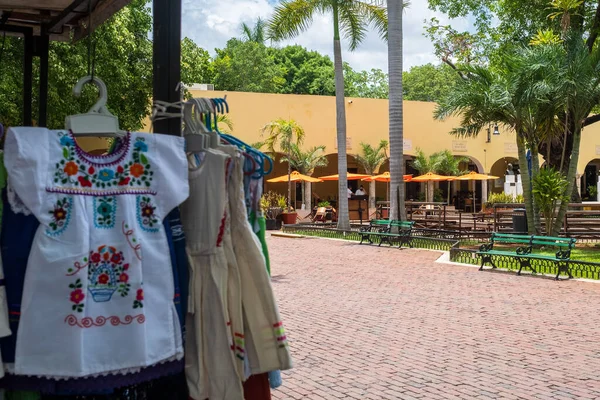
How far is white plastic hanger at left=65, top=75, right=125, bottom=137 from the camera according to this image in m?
2.37

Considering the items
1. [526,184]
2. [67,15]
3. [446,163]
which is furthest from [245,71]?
[67,15]

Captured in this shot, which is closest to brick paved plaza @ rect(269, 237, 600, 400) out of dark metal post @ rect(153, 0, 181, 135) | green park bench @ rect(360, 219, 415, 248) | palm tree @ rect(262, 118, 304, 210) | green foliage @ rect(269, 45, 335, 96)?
dark metal post @ rect(153, 0, 181, 135)

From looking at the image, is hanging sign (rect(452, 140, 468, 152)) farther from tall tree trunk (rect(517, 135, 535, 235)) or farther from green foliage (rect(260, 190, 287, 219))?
tall tree trunk (rect(517, 135, 535, 235))

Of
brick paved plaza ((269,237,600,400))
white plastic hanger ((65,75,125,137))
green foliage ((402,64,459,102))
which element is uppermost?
green foliage ((402,64,459,102))

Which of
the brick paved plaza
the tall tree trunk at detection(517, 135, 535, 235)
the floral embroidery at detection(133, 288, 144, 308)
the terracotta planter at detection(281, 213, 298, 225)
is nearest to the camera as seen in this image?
the floral embroidery at detection(133, 288, 144, 308)

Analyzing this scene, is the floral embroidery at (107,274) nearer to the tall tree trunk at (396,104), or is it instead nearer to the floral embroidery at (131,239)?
the floral embroidery at (131,239)

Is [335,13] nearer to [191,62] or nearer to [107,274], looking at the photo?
[191,62]

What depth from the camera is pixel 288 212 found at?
83.1ft

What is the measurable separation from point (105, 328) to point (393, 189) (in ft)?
50.8

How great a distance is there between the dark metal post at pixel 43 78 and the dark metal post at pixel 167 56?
6.90 ft

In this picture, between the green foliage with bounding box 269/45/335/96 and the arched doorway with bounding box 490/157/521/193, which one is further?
the green foliage with bounding box 269/45/335/96

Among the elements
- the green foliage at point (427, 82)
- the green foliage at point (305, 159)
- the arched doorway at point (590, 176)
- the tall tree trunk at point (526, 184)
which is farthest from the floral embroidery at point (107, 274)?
the green foliage at point (427, 82)

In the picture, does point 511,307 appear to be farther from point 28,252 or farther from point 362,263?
point 28,252

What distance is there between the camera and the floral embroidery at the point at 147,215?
229 centimetres
